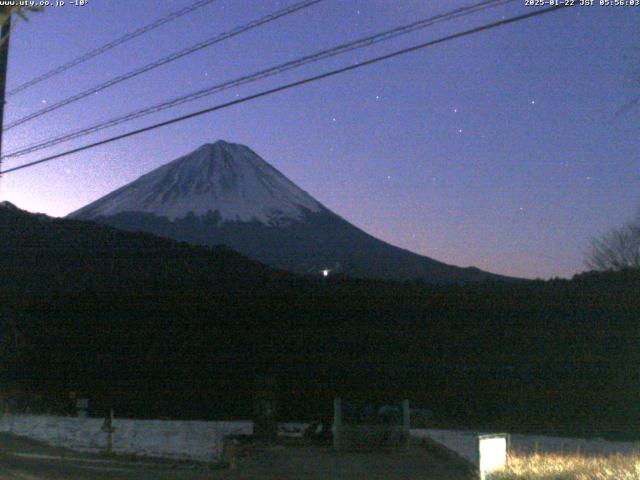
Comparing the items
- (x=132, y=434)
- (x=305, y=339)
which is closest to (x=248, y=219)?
(x=305, y=339)

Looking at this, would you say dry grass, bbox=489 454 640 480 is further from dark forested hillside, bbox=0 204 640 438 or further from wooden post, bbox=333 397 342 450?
dark forested hillside, bbox=0 204 640 438

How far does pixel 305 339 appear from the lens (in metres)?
31.0

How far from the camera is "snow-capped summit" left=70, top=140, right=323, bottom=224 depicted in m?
76.1

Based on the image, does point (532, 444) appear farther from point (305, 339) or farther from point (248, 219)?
point (248, 219)

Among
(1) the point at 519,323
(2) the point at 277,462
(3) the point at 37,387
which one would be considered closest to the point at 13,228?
(3) the point at 37,387

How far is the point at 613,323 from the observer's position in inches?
997

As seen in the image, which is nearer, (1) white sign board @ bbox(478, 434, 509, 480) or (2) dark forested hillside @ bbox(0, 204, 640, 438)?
(1) white sign board @ bbox(478, 434, 509, 480)

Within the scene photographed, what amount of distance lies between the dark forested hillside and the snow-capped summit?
125ft

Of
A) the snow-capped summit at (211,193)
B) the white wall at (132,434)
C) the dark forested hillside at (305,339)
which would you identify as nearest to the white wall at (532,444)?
the dark forested hillside at (305,339)

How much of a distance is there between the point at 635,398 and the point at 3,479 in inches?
698

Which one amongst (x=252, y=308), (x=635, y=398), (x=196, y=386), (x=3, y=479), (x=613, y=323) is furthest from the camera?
(x=252, y=308)

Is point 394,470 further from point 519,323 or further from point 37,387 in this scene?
point 37,387

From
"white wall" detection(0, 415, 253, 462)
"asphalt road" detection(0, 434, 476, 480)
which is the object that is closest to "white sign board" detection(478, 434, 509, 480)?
"asphalt road" detection(0, 434, 476, 480)

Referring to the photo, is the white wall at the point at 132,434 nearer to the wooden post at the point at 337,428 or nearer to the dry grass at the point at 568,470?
the wooden post at the point at 337,428
